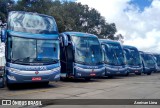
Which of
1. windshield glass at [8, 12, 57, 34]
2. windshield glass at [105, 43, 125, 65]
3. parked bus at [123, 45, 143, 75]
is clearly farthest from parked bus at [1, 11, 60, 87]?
parked bus at [123, 45, 143, 75]

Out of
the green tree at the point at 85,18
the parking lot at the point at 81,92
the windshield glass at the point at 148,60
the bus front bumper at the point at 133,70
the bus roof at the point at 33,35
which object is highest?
the green tree at the point at 85,18

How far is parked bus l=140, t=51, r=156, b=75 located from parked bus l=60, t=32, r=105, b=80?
1344cm

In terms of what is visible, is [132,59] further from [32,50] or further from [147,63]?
[32,50]

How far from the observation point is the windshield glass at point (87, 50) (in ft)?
57.8

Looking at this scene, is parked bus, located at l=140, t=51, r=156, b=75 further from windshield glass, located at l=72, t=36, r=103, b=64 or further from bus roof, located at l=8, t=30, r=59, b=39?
bus roof, located at l=8, t=30, r=59, b=39

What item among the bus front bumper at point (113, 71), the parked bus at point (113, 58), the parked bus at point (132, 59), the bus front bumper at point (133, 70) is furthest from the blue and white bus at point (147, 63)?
the bus front bumper at point (113, 71)

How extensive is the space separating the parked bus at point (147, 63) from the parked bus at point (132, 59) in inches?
146

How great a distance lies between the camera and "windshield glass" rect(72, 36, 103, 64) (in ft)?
57.8

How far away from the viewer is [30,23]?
14.6 meters

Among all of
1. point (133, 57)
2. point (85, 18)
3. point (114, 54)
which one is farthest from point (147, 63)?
point (85, 18)

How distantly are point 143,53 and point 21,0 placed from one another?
1474 cm

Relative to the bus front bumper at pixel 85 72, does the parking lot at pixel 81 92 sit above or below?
below

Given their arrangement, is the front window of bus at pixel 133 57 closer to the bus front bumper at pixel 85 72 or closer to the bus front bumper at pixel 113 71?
the bus front bumper at pixel 113 71

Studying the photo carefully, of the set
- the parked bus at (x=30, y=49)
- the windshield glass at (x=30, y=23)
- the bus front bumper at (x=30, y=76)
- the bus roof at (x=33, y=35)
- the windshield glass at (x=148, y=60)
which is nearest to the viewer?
the bus front bumper at (x=30, y=76)
